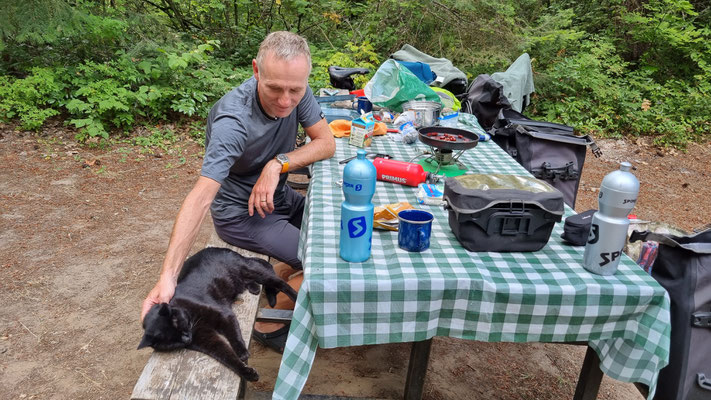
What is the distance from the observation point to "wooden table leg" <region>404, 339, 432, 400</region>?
2.07 m

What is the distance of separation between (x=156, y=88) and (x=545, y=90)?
5.73 metres

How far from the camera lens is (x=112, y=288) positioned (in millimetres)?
3336

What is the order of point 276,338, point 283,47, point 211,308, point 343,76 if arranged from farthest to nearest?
point 343,76, point 276,338, point 283,47, point 211,308

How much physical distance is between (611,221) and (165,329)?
1570 millimetres

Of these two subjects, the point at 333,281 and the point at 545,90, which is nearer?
the point at 333,281

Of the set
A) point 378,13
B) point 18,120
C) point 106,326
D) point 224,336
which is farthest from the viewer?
point 378,13

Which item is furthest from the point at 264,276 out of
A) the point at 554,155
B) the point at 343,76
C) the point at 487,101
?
the point at 487,101

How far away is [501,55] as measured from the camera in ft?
22.9

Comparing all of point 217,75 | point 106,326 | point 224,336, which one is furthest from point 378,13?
point 224,336

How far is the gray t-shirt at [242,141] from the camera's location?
2.08 m

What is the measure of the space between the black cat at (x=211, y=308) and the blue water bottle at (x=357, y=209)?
641 millimetres

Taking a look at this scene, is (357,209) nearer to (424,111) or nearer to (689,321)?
(689,321)

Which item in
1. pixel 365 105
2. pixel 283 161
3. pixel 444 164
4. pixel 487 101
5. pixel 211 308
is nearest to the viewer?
pixel 211 308

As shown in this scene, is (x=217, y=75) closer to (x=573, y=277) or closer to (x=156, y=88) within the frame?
(x=156, y=88)
